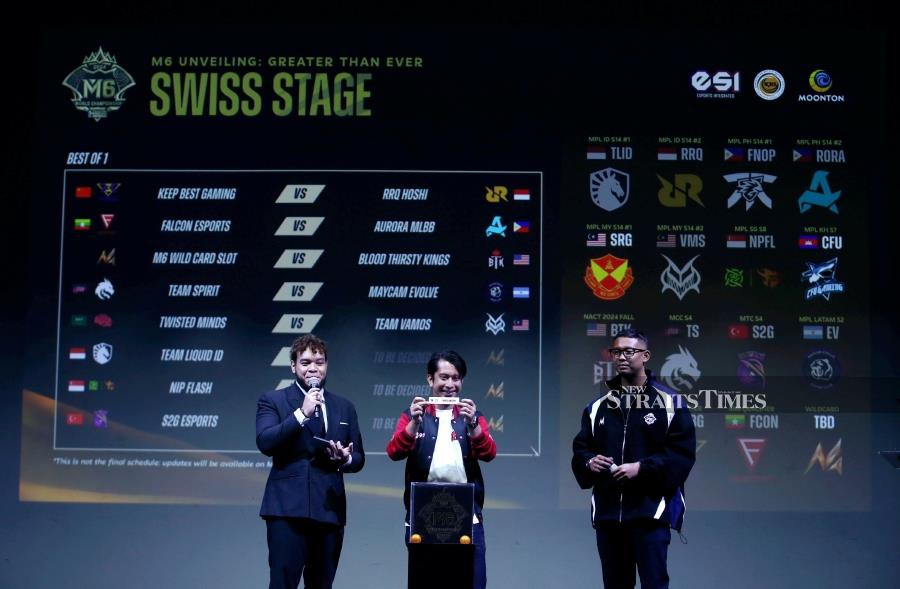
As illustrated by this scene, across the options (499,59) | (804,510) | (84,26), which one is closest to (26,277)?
(84,26)

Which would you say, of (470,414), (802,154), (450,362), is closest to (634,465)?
(470,414)

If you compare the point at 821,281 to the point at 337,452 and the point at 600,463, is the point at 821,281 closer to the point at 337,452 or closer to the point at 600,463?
the point at 600,463

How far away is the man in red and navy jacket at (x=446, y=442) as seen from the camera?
4.09 meters

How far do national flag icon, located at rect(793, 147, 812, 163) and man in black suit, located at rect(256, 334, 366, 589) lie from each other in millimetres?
2846

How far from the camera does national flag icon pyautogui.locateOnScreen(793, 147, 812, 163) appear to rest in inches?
222

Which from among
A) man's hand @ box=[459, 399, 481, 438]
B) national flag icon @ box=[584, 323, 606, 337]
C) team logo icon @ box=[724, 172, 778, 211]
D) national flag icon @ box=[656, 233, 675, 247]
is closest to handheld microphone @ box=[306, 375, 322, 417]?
man's hand @ box=[459, 399, 481, 438]

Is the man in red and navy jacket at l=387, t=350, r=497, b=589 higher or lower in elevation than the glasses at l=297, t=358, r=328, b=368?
lower

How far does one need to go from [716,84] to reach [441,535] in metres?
3.03

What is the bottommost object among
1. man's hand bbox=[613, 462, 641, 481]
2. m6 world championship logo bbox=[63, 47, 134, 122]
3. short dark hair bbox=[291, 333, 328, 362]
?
man's hand bbox=[613, 462, 641, 481]

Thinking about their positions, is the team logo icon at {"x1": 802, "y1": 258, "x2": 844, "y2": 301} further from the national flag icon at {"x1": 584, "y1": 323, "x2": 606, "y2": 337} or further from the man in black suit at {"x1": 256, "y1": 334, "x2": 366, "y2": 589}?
the man in black suit at {"x1": 256, "y1": 334, "x2": 366, "y2": 589}

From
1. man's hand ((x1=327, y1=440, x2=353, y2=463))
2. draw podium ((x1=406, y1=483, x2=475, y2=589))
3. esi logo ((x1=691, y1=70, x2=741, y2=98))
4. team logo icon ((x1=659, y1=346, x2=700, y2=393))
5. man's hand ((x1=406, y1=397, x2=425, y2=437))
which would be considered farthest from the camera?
esi logo ((x1=691, y1=70, x2=741, y2=98))

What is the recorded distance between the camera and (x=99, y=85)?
18.8 ft

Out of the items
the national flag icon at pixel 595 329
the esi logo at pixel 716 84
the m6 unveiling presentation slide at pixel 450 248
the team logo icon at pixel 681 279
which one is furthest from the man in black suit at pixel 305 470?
the esi logo at pixel 716 84

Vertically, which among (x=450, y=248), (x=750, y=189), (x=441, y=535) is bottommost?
(x=441, y=535)
